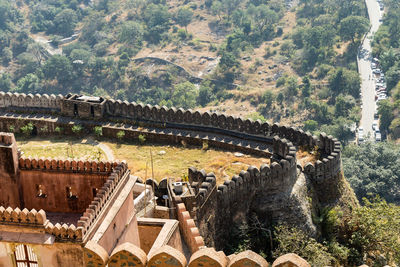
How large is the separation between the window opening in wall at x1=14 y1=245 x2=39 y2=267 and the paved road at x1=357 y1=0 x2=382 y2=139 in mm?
80735

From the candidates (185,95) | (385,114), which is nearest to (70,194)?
(385,114)

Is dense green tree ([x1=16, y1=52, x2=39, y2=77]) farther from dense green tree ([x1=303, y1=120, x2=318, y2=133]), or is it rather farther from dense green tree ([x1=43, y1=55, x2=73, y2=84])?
dense green tree ([x1=303, y1=120, x2=318, y2=133])

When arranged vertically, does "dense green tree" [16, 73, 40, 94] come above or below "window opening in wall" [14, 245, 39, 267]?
below

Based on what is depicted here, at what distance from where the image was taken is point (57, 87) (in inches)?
4776

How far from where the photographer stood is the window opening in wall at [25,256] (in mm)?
12977

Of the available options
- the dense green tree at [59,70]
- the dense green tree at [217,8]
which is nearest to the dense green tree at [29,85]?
the dense green tree at [59,70]

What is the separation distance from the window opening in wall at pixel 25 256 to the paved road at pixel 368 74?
80.7 m

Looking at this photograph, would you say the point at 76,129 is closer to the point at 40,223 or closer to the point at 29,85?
the point at 40,223

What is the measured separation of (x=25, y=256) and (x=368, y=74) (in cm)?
10399

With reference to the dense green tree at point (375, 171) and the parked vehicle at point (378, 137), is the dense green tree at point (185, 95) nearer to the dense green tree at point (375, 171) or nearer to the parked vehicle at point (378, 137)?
the parked vehicle at point (378, 137)

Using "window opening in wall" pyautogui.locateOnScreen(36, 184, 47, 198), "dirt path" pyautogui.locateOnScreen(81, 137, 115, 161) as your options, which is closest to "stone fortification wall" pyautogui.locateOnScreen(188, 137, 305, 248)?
Answer: "window opening in wall" pyautogui.locateOnScreen(36, 184, 47, 198)

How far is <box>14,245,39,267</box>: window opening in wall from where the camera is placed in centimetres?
1298

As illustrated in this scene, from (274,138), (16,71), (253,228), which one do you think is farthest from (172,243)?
(16,71)

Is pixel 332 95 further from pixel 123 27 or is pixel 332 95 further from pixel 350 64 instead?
pixel 123 27
